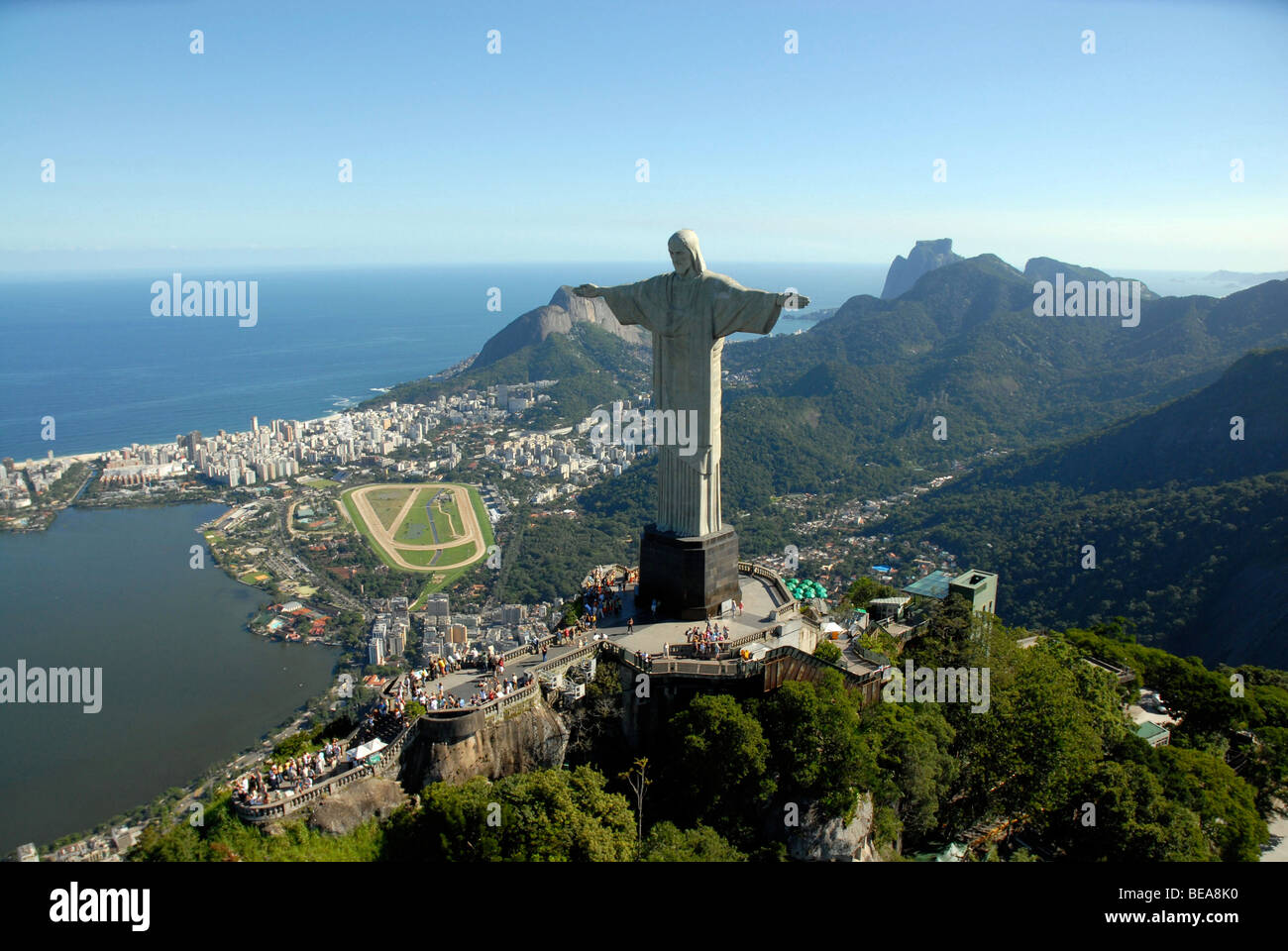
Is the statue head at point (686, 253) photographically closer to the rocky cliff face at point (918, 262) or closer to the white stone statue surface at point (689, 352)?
the white stone statue surface at point (689, 352)

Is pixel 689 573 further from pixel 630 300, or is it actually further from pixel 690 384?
pixel 630 300

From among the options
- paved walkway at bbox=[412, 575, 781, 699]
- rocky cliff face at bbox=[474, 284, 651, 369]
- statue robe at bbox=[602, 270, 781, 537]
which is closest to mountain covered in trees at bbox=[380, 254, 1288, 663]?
rocky cliff face at bbox=[474, 284, 651, 369]

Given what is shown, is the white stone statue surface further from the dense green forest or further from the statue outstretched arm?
the dense green forest

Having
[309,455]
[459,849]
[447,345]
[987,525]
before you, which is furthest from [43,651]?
[447,345]

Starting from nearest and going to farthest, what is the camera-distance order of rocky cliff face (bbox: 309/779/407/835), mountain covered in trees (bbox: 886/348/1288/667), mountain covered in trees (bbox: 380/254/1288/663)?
1. rocky cliff face (bbox: 309/779/407/835)
2. mountain covered in trees (bbox: 886/348/1288/667)
3. mountain covered in trees (bbox: 380/254/1288/663)

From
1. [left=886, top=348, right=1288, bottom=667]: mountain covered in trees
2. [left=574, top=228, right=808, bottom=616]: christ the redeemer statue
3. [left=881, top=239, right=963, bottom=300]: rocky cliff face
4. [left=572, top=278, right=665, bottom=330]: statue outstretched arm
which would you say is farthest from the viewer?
[left=881, top=239, right=963, bottom=300]: rocky cliff face

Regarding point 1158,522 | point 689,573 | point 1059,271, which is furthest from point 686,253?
point 1059,271

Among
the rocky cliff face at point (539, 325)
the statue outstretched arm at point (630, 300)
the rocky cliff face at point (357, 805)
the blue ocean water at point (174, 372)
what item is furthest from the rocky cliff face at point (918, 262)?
the rocky cliff face at point (357, 805)
